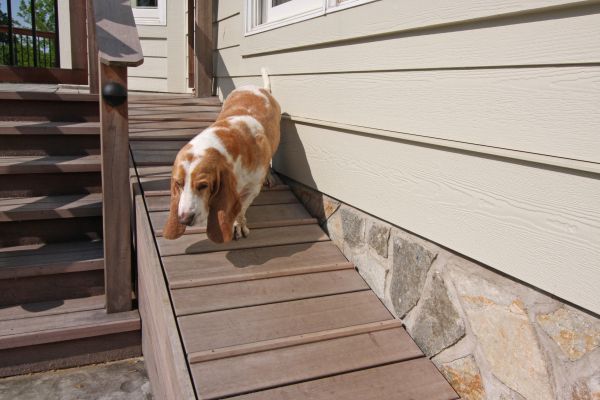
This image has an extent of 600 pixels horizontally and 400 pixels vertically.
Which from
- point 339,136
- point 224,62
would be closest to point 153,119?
point 224,62

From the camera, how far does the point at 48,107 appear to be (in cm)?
320

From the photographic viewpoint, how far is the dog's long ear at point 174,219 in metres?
2.07

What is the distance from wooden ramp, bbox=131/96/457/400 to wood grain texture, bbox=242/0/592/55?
42.8 inches

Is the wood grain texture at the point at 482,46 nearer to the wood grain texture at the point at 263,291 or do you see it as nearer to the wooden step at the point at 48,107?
the wood grain texture at the point at 263,291

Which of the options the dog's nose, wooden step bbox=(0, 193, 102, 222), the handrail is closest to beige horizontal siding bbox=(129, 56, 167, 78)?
wooden step bbox=(0, 193, 102, 222)

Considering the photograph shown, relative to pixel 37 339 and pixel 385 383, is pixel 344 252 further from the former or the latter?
pixel 37 339

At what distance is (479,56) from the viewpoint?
1649mm

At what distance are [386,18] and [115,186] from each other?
1.55 meters

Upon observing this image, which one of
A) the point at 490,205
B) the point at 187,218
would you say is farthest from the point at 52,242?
the point at 490,205

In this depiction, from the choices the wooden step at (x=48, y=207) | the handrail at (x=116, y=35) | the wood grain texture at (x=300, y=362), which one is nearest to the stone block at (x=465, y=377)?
the wood grain texture at (x=300, y=362)

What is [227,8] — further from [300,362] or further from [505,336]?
[505,336]

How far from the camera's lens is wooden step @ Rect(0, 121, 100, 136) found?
292 centimetres

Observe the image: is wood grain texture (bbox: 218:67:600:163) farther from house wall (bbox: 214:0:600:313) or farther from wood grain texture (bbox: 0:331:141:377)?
wood grain texture (bbox: 0:331:141:377)

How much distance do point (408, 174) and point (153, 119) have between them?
2437mm
